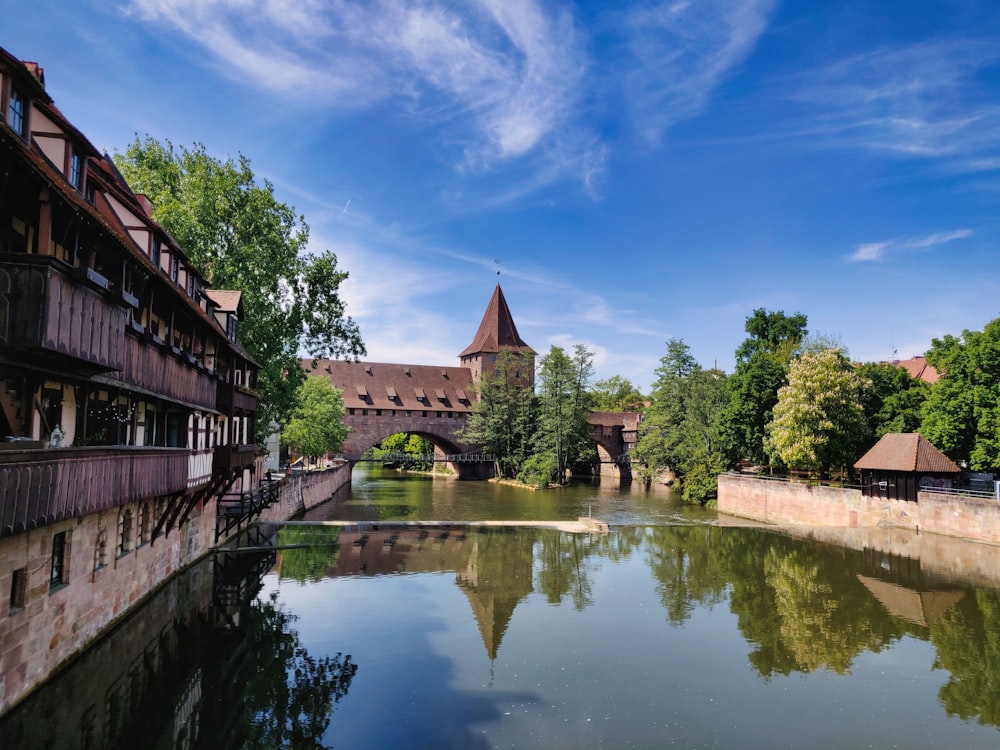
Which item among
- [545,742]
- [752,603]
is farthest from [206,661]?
[752,603]

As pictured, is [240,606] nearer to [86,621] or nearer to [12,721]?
[86,621]

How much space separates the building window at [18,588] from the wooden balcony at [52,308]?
2.89 metres

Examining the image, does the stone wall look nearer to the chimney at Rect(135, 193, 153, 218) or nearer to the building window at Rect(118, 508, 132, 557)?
the building window at Rect(118, 508, 132, 557)

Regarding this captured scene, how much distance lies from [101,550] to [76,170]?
679 centimetres

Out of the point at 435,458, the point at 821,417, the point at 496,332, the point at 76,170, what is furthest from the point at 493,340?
the point at 76,170

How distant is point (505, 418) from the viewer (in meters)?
64.5

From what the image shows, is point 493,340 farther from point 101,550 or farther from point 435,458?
point 101,550

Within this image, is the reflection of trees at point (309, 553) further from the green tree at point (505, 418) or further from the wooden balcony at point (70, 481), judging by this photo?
the green tree at point (505, 418)

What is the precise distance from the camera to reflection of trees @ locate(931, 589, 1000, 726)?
12.0m

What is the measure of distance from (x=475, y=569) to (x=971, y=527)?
18.6 m

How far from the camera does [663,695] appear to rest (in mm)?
11898

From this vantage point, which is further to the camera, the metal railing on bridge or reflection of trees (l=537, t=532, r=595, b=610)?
the metal railing on bridge

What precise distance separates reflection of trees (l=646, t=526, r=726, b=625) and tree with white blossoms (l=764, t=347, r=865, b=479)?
6545 millimetres

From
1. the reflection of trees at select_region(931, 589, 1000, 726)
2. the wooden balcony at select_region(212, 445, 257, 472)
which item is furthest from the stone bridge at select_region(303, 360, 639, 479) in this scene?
the reflection of trees at select_region(931, 589, 1000, 726)
